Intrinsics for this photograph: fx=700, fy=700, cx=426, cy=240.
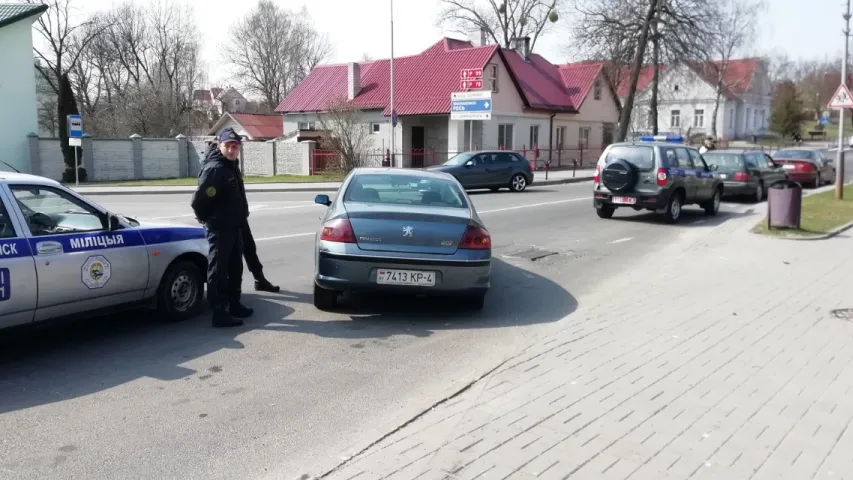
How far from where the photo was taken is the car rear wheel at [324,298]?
721 cm

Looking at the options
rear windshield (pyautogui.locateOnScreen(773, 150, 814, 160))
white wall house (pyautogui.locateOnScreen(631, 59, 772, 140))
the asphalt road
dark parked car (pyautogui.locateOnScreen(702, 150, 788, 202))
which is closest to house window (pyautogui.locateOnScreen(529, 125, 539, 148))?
rear windshield (pyautogui.locateOnScreen(773, 150, 814, 160))

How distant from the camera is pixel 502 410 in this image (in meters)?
4.58

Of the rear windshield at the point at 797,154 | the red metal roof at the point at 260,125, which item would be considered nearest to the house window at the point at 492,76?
the rear windshield at the point at 797,154

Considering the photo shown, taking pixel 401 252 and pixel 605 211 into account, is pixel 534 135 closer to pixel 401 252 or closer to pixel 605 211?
pixel 605 211

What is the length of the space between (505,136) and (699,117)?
164ft

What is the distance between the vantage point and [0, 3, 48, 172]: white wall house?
3600 cm

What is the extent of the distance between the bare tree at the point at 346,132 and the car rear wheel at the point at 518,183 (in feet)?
28.9

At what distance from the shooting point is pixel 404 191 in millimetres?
7695

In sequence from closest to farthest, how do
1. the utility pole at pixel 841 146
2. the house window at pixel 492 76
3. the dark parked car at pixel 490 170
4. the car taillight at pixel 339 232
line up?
the car taillight at pixel 339 232, the utility pole at pixel 841 146, the dark parked car at pixel 490 170, the house window at pixel 492 76

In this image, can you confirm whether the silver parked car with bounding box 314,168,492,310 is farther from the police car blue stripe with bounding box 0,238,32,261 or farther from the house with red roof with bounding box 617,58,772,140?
the house with red roof with bounding box 617,58,772,140

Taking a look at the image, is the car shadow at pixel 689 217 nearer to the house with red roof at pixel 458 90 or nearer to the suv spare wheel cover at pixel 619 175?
the suv spare wheel cover at pixel 619 175

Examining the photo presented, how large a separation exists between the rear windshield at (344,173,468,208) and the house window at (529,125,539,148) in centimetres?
A: 3509

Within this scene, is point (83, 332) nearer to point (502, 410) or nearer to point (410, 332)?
point (410, 332)

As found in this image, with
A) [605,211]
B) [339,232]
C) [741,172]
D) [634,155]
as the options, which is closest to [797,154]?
[741,172]
